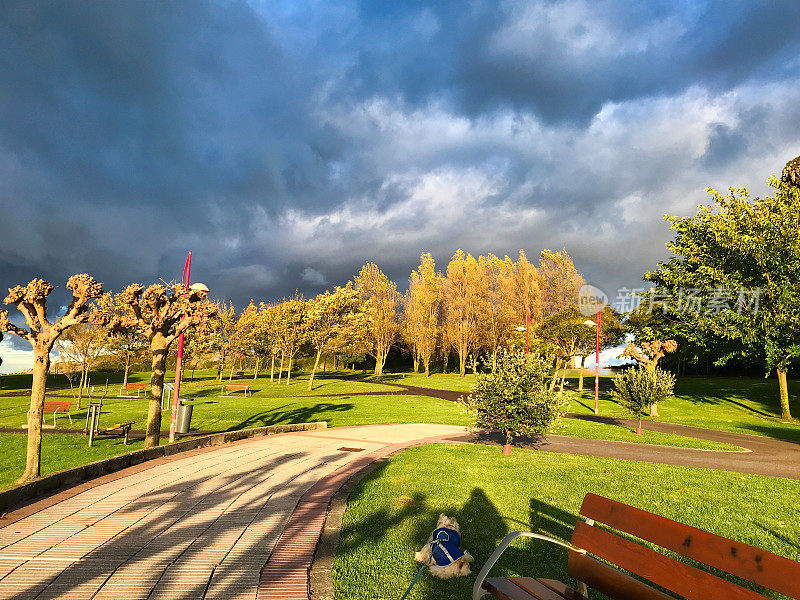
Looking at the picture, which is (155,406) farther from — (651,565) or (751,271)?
(751,271)

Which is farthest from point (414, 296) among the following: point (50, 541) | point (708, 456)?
point (50, 541)

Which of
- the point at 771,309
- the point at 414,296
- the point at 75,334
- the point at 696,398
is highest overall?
the point at 414,296

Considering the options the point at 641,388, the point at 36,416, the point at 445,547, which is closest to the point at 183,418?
the point at 36,416

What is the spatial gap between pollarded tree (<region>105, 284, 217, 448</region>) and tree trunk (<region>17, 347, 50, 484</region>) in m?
1.87

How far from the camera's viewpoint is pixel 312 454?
10828 mm

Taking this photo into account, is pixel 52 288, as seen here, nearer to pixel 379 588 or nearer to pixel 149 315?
pixel 149 315

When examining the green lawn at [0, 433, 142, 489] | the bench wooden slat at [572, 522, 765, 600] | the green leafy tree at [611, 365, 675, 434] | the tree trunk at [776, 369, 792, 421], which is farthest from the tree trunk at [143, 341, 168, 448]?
the tree trunk at [776, 369, 792, 421]

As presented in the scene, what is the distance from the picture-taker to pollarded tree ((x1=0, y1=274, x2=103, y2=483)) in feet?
26.7

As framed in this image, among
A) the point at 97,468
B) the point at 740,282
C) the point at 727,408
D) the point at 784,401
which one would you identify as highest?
the point at 740,282

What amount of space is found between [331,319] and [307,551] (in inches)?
1421

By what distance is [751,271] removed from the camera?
85.7 feet

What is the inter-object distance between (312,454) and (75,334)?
31153mm

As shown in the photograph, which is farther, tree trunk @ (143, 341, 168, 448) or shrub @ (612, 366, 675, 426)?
shrub @ (612, 366, 675, 426)

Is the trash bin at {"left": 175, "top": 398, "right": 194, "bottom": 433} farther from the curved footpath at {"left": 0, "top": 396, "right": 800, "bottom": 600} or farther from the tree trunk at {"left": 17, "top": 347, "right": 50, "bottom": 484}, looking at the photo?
the tree trunk at {"left": 17, "top": 347, "right": 50, "bottom": 484}
